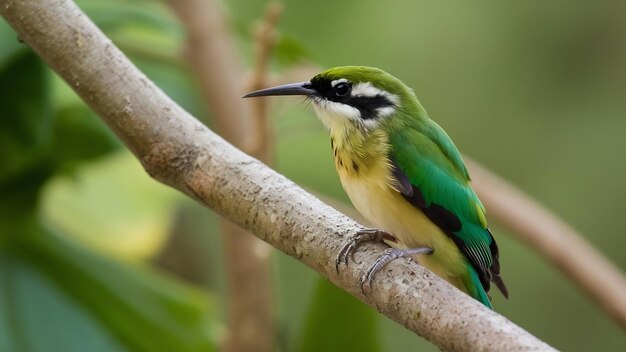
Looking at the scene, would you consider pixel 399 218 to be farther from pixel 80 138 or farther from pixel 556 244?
pixel 80 138

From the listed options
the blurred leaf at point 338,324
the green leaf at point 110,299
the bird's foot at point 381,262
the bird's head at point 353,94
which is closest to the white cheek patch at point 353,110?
the bird's head at point 353,94

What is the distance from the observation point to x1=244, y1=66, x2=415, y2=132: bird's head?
1.57m

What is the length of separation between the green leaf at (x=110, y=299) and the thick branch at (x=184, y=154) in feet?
3.56

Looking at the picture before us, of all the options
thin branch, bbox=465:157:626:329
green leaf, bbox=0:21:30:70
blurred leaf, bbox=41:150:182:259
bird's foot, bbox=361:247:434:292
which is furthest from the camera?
blurred leaf, bbox=41:150:182:259

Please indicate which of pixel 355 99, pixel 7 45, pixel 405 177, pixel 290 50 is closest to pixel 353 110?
pixel 355 99

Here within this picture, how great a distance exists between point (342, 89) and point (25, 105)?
33.8 inches

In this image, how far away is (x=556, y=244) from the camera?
239cm

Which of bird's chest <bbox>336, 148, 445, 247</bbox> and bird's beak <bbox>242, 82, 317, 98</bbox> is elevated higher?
bird's beak <bbox>242, 82, 317, 98</bbox>

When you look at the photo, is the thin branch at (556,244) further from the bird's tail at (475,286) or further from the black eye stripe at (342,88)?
the black eye stripe at (342,88)

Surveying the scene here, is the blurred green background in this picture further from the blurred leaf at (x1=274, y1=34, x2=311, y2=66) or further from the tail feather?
the tail feather

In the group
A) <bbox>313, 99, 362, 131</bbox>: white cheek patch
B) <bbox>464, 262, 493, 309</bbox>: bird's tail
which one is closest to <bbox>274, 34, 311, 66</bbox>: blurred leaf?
<bbox>313, 99, 362, 131</bbox>: white cheek patch

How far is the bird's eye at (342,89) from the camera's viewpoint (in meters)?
1.59

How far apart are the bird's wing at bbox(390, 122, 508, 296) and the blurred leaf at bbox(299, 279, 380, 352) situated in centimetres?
63

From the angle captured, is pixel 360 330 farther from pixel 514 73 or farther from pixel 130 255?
pixel 514 73
